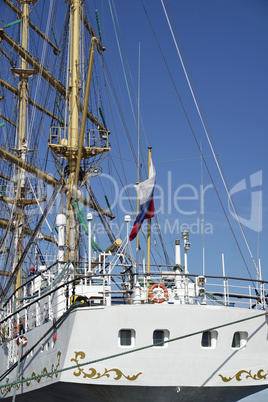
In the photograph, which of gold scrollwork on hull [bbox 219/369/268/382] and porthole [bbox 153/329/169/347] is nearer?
porthole [bbox 153/329/169/347]

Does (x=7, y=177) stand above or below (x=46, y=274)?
above

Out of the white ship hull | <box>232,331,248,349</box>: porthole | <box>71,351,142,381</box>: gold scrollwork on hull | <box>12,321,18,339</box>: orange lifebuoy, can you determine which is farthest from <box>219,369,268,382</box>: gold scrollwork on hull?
<box>12,321,18,339</box>: orange lifebuoy

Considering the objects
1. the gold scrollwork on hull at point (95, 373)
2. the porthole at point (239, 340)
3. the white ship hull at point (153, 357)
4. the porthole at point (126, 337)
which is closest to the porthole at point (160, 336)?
the white ship hull at point (153, 357)

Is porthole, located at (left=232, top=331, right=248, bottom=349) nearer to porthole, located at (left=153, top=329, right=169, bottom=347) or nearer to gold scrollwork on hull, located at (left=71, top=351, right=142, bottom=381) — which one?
porthole, located at (left=153, top=329, right=169, bottom=347)

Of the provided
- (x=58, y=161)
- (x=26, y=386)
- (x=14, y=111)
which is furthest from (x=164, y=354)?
(x=14, y=111)

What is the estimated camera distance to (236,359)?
1798cm

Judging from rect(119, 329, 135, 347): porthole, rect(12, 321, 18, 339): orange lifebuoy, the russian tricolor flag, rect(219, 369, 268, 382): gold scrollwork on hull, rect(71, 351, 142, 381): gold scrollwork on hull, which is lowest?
rect(219, 369, 268, 382): gold scrollwork on hull

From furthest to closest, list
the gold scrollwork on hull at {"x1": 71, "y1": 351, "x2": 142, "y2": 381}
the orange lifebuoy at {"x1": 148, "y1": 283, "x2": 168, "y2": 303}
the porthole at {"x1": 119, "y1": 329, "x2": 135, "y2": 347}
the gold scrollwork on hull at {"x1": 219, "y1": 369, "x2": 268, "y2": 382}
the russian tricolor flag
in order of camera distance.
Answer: the russian tricolor flag
the orange lifebuoy at {"x1": 148, "y1": 283, "x2": 168, "y2": 303}
the gold scrollwork on hull at {"x1": 219, "y1": 369, "x2": 268, "y2": 382}
the porthole at {"x1": 119, "y1": 329, "x2": 135, "y2": 347}
the gold scrollwork on hull at {"x1": 71, "y1": 351, "x2": 142, "y2": 381}

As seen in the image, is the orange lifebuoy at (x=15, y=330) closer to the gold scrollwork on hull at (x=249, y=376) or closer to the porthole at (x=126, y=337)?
the porthole at (x=126, y=337)

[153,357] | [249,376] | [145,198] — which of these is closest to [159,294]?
[153,357]

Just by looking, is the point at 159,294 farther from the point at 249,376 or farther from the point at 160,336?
the point at 249,376

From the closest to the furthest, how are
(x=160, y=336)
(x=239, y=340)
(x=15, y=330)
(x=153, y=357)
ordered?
(x=153, y=357)
(x=160, y=336)
(x=239, y=340)
(x=15, y=330)

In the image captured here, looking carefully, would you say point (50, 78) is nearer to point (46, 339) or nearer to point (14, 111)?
point (14, 111)

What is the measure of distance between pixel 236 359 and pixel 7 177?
35556 millimetres
